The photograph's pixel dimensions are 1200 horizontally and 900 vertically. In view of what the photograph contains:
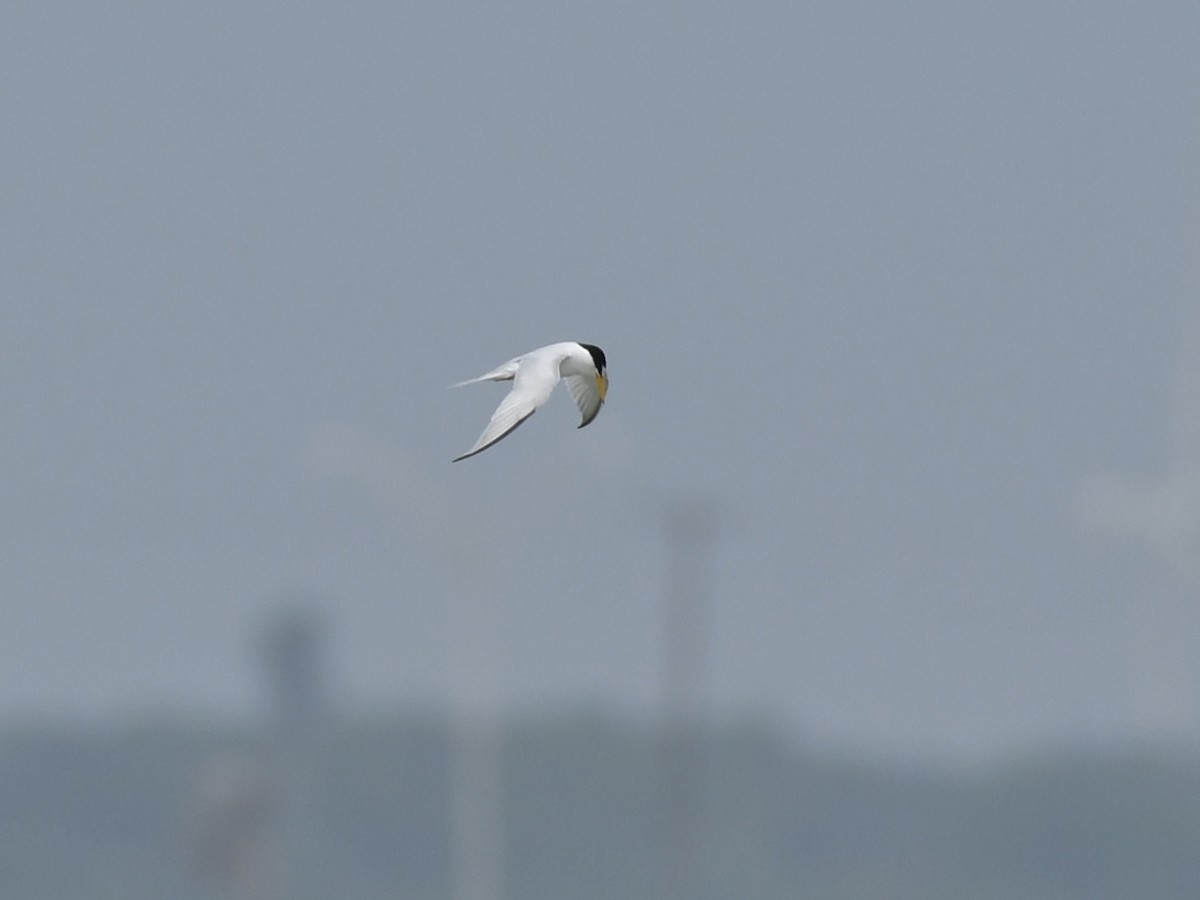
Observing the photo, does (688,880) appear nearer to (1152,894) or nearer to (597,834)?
(1152,894)

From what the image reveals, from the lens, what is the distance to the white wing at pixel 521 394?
88.1 feet

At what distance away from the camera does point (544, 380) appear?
28.4 m

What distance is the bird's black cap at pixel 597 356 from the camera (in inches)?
1184

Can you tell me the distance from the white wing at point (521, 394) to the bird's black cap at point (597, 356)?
0.81m

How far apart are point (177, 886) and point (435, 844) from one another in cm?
2489

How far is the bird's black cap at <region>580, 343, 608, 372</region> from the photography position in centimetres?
3008

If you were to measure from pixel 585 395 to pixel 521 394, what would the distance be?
6.02 ft

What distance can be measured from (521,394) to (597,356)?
2265 mm

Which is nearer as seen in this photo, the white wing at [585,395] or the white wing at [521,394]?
the white wing at [521,394]

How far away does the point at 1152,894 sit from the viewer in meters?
163

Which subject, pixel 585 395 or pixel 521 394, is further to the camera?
pixel 585 395

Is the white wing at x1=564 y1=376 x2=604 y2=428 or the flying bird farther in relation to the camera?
the white wing at x1=564 y1=376 x2=604 y2=428

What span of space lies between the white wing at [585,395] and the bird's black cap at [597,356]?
0.53 ft

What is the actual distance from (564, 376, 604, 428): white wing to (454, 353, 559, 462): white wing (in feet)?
1.35
